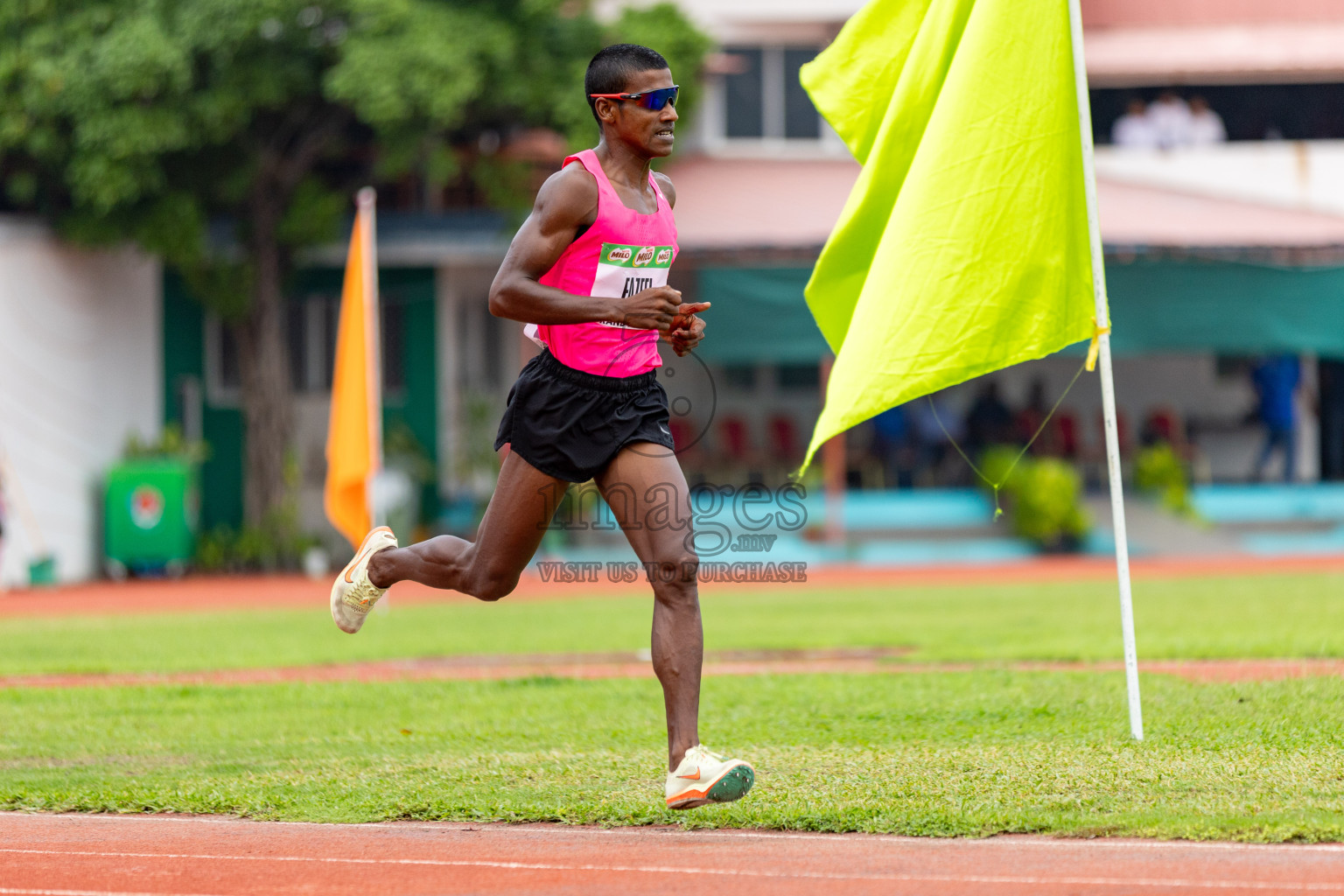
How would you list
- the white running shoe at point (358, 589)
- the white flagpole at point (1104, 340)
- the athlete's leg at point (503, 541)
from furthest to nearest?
the white running shoe at point (358, 589), the white flagpole at point (1104, 340), the athlete's leg at point (503, 541)

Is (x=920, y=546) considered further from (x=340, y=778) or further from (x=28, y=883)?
(x=28, y=883)

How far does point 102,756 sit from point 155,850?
2269 mm

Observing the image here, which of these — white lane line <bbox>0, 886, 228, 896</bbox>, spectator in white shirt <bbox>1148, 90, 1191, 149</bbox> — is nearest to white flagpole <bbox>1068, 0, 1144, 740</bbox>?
white lane line <bbox>0, 886, 228, 896</bbox>

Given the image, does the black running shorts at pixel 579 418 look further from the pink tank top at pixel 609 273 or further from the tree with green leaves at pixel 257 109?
the tree with green leaves at pixel 257 109

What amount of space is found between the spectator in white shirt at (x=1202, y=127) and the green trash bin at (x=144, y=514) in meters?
16.8

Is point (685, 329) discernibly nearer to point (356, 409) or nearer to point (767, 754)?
point (767, 754)

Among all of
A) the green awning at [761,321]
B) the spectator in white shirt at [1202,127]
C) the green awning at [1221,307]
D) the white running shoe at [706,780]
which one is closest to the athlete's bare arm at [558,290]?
the white running shoe at [706,780]

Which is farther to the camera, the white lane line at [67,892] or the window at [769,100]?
the window at [769,100]

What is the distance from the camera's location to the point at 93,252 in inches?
944

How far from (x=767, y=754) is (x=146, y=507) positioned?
18521mm

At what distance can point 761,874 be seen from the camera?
4.55 meters

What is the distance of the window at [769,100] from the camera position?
2639cm

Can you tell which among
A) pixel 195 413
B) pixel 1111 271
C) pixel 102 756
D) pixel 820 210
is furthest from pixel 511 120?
pixel 102 756

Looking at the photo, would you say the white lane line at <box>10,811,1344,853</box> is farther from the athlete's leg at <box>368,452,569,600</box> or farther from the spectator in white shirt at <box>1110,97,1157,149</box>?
the spectator in white shirt at <box>1110,97,1157,149</box>
